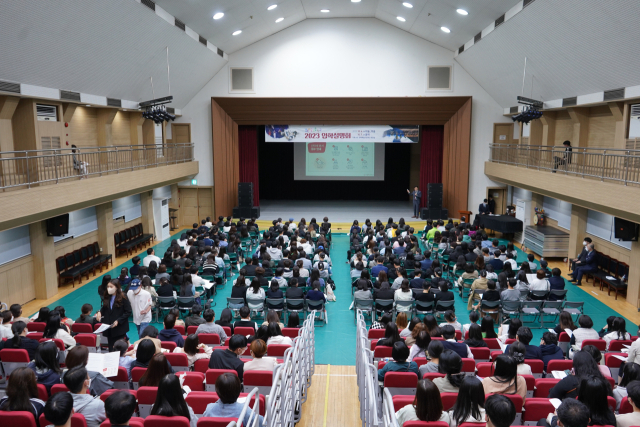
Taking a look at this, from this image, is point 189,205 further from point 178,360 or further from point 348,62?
point 178,360

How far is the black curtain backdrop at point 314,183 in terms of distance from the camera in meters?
29.7

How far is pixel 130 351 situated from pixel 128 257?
12151 mm

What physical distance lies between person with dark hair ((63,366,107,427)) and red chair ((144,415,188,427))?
2.55 ft

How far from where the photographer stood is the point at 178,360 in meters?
6.23

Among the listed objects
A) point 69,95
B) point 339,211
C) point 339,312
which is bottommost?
point 339,312

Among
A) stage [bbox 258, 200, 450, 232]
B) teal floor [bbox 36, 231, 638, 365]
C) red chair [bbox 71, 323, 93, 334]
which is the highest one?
red chair [bbox 71, 323, 93, 334]

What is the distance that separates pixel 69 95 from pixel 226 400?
12.6 m

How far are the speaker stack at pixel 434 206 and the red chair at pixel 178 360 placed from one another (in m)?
18.1

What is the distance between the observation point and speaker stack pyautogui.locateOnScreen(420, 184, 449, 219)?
23.0m

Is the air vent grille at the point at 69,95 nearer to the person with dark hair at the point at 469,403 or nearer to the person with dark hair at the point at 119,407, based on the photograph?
the person with dark hair at the point at 119,407

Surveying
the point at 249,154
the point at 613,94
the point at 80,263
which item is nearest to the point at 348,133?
the point at 249,154

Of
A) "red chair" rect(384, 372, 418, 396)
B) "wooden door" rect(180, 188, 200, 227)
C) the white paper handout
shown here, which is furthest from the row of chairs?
"red chair" rect(384, 372, 418, 396)

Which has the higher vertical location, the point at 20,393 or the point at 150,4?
the point at 150,4

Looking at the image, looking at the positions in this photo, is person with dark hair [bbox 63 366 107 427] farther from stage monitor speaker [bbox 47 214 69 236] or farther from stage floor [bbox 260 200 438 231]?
stage floor [bbox 260 200 438 231]
